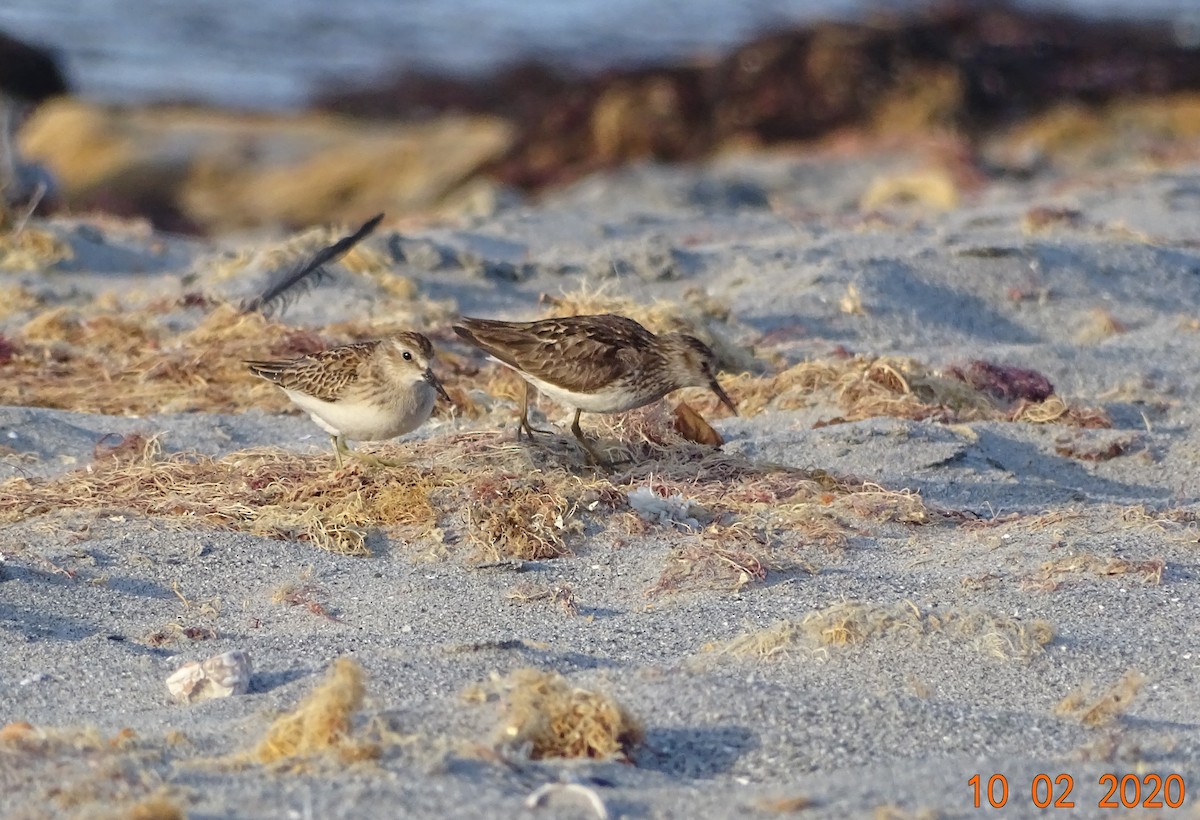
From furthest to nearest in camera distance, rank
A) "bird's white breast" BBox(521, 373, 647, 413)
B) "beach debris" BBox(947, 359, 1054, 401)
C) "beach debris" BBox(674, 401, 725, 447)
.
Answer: "beach debris" BBox(947, 359, 1054, 401), "beach debris" BBox(674, 401, 725, 447), "bird's white breast" BBox(521, 373, 647, 413)

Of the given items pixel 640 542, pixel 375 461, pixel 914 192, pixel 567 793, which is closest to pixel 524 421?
pixel 375 461

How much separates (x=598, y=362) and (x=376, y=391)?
0.93m

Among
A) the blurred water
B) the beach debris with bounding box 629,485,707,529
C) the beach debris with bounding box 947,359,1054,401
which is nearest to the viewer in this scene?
the beach debris with bounding box 629,485,707,529

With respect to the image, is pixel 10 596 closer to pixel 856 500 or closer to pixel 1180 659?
pixel 856 500

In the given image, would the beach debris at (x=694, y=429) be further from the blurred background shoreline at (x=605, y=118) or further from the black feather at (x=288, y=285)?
the blurred background shoreline at (x=605, y=118)

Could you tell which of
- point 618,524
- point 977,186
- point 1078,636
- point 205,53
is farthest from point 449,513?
point 205,53

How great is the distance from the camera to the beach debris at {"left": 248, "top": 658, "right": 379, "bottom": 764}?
420 centimetres

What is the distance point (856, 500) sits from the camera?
22.8 feet

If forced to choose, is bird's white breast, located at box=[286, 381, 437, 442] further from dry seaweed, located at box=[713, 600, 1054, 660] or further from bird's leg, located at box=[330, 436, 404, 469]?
dry seaweed, located at box=[713, 600, 1054, 660]

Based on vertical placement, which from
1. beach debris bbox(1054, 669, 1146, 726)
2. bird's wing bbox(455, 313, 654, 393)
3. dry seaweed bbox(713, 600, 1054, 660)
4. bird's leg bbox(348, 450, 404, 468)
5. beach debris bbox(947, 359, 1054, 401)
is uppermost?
bird's wing bbox(455, 313, 654, 393)

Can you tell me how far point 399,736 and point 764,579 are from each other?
2.25 meters

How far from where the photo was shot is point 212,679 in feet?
16.8

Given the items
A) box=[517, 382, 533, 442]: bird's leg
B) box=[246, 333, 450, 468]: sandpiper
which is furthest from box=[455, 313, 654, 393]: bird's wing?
box=[246, 333, 450, 468]: sandpiper

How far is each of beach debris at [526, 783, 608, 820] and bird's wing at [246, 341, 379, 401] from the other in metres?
3.27
